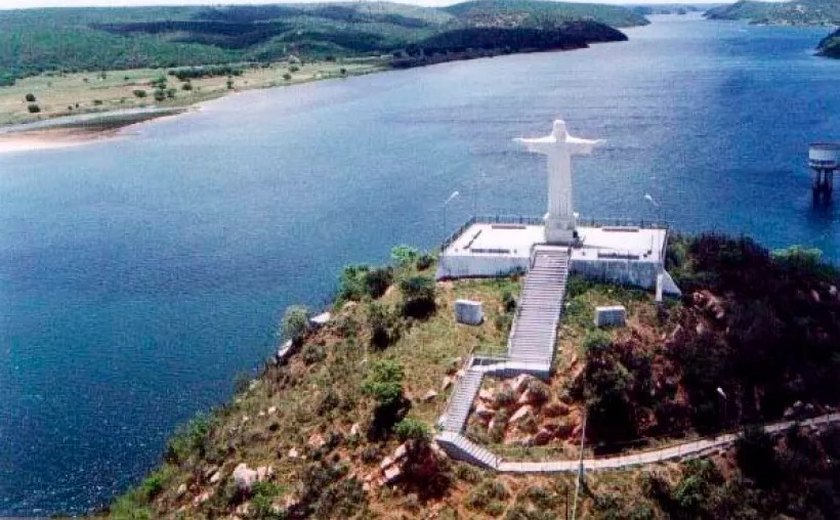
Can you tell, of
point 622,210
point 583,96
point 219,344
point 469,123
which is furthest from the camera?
point 583,96

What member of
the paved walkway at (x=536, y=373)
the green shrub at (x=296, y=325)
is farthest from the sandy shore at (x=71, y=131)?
the paved walkway at (x=536, y=373)

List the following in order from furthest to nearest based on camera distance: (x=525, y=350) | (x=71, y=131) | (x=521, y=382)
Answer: (x=71, y=131) → (x=525, y=350) → (x=521, y=382)

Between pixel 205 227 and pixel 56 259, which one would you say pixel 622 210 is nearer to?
pixel 205 227

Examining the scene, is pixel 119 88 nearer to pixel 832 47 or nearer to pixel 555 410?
pixel 832 47

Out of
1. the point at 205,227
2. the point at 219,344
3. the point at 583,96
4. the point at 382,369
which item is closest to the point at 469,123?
the point at 583,96

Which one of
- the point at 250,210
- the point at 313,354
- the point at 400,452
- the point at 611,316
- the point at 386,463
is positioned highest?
the point at 611,316

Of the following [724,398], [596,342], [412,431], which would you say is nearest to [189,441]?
[412,431]

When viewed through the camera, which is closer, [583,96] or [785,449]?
[785,449]
